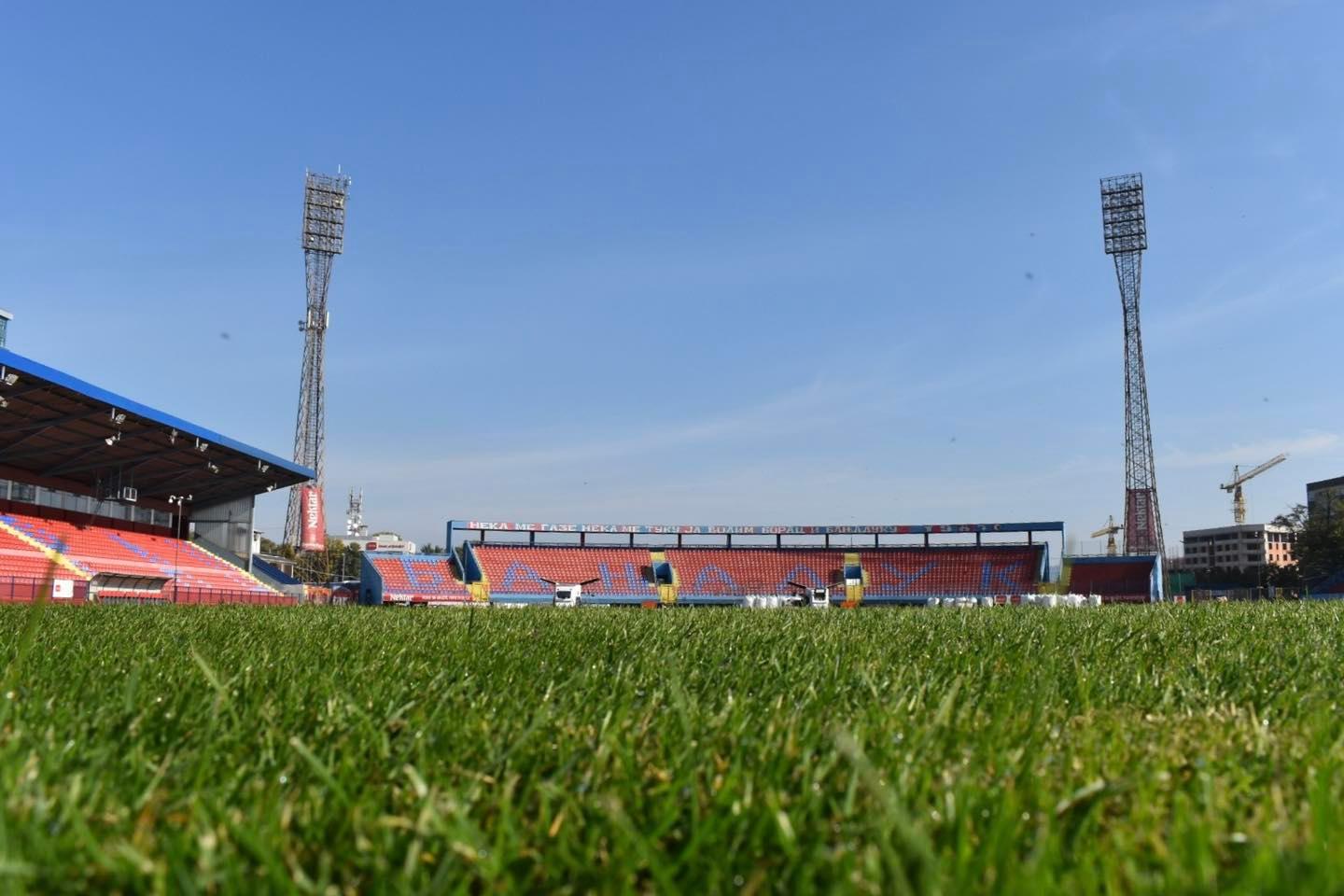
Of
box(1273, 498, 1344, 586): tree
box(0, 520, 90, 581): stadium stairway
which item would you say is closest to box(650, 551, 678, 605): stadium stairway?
box(0, 520, 90, 581): stadium stairway

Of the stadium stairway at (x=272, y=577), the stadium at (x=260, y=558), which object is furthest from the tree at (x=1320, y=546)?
the stadium stairway at (x=272, y=577)

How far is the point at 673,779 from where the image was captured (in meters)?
1.58

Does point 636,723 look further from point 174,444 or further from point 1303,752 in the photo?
point 174,444

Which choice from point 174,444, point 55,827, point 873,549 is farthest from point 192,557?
point 55,827

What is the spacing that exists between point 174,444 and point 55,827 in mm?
36031

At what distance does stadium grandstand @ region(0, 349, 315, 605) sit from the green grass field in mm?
23170

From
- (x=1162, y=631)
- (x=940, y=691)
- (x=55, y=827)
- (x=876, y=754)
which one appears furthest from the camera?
(x=1162, y=631)

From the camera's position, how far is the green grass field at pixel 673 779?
3.56 feet

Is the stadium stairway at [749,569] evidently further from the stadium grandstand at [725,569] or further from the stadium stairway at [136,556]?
the stadium stairway at [136,556]

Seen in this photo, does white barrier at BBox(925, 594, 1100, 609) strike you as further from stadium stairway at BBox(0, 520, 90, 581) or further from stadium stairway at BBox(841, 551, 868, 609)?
stadium stairway at BBox(841, 551, 868, 609)

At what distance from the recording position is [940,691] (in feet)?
8.82

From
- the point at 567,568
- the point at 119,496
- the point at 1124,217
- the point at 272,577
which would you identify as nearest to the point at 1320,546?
the point at 1124,217

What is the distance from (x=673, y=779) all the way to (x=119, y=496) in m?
41.6

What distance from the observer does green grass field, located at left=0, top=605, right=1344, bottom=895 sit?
1.08 meters
